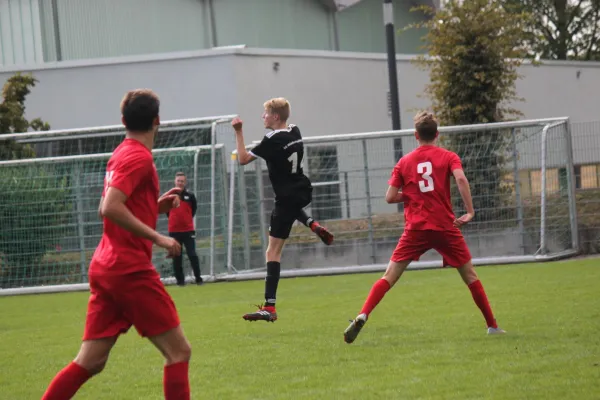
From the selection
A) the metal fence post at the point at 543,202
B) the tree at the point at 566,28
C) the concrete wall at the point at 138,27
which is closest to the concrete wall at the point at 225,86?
the concrete wall at the point at 138,27

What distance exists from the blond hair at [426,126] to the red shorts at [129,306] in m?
4.13

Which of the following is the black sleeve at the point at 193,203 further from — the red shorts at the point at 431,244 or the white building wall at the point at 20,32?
the white building wall at the point at 20,32

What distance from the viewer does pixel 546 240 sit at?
18.9m

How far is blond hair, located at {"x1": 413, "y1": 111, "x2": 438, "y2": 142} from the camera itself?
9.25 metres

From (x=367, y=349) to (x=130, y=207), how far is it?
371 centimetres

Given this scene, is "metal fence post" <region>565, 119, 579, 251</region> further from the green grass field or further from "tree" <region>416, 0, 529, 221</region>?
the green grass field

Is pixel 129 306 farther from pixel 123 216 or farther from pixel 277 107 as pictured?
pixel 277 107

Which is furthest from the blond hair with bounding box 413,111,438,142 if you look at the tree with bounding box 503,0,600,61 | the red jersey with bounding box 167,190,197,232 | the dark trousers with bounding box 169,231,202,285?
the tree with bounding box 503,0,600,61

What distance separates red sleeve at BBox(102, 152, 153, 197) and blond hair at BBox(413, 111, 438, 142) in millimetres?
4107

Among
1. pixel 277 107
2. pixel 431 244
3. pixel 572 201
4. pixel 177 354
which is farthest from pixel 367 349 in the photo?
pixel 572 201

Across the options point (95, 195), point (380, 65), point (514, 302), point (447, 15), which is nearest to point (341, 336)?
point (514, 302)

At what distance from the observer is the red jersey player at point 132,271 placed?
5488 millimetres

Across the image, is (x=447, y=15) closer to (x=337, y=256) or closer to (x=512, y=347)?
(x=337, y=256)

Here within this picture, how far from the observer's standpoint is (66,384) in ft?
18.5
